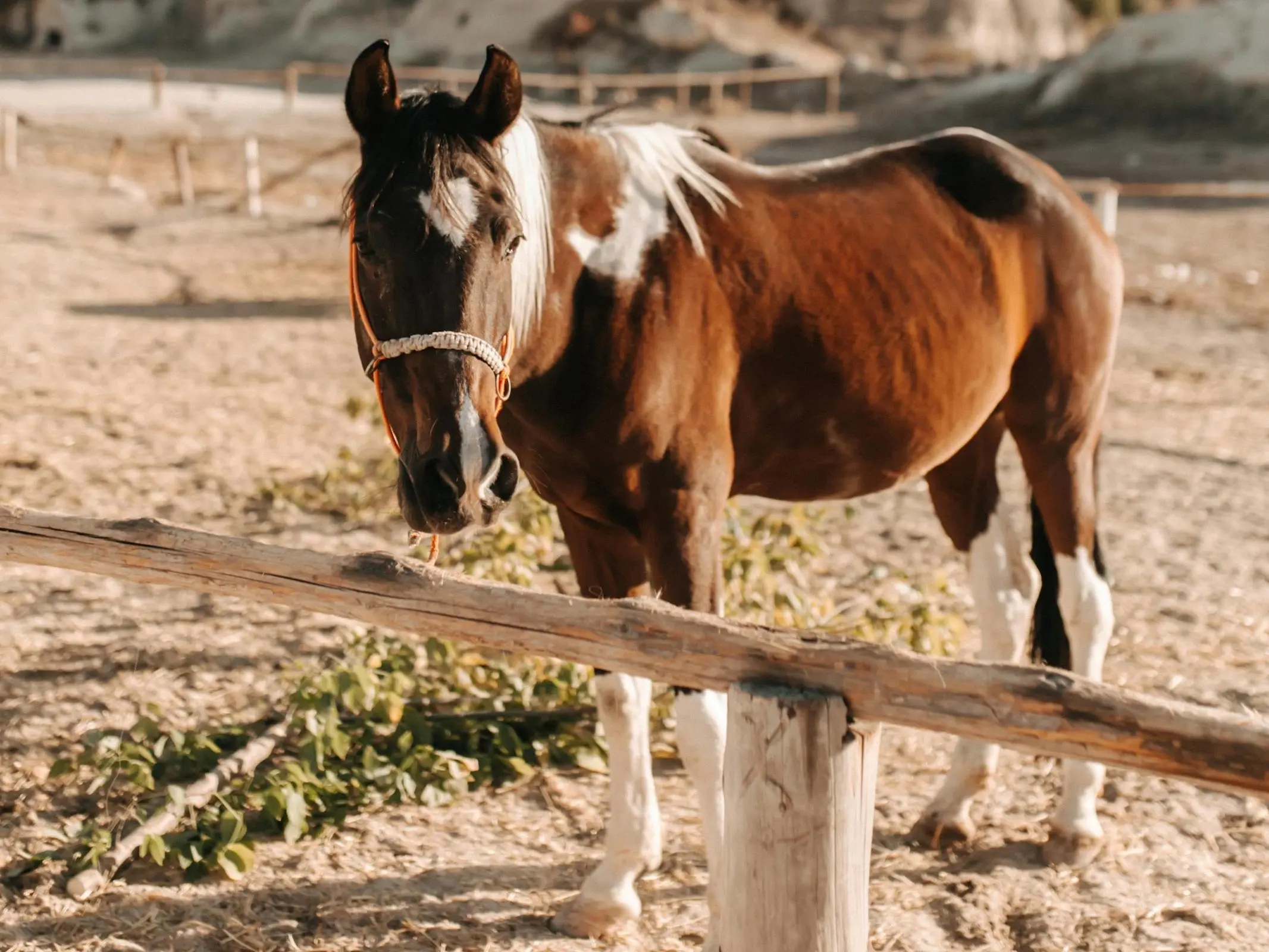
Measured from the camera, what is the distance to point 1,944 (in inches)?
118

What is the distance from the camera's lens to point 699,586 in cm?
298

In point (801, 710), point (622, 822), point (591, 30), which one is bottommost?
point (622, 822)

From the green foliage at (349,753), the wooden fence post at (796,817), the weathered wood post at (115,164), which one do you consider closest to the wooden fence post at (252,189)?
the weathered wood post at (115,164)

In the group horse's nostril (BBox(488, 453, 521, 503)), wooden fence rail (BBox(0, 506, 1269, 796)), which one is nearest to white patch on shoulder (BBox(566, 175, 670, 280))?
horse's nostril (BBox(488, 453, 521, 503))

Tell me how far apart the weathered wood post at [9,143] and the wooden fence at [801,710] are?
15.7m

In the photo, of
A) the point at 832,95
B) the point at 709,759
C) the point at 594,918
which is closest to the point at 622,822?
the point at 594,918

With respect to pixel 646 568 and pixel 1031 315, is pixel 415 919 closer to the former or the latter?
pixel 646 568

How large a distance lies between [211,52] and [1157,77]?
73.6 ft

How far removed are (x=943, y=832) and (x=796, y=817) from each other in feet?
5.50

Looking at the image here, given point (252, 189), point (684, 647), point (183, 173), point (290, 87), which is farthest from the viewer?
point (290, 87)

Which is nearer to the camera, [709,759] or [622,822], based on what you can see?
[709,759]

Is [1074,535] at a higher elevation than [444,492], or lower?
lower

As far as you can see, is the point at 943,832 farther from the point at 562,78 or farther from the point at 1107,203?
the point at 562,78

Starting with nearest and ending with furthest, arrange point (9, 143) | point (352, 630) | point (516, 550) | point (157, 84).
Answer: point (352, 630), point (516, 550), point (9, 143), point (157, 84)
